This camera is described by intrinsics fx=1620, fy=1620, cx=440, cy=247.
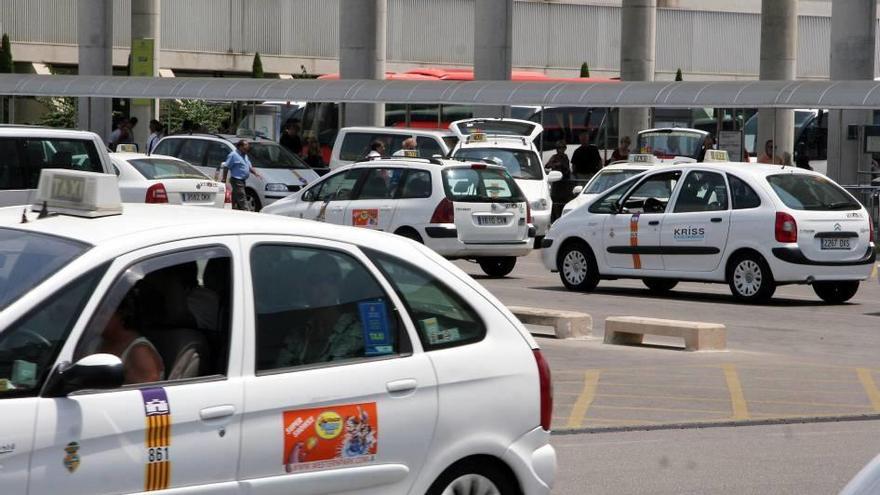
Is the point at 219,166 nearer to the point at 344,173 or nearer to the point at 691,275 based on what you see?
the point at 344,173

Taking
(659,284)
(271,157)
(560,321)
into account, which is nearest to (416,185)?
(659,284)

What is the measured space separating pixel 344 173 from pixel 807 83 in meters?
13.0

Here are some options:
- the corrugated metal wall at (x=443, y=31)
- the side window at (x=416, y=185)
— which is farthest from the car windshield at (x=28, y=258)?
the corrugated metal wall at (x=443, y=31)

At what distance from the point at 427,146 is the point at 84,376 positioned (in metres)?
24.0

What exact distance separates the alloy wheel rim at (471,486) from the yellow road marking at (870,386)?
5.46m

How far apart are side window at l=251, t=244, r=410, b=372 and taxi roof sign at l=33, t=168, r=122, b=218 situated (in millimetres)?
555

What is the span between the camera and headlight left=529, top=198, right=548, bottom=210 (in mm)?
26656

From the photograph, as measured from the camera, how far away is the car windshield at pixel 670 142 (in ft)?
116

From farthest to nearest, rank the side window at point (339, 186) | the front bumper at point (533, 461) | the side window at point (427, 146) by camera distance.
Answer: the side window at point (427, 146) < the side window at point (339, 186) < the front bumper at point (533, 461)

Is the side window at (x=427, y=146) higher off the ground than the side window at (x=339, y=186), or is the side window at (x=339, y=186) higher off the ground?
the side window at (x=427, y=146)

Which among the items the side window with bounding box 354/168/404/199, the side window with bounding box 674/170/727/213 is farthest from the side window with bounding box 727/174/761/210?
the side window with bounding box 354/168/404/199

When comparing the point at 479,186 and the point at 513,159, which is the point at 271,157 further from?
the point at 479,186

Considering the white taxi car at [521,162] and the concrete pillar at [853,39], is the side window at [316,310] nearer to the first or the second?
the white taxi car at [521,162]

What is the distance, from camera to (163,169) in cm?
2472
